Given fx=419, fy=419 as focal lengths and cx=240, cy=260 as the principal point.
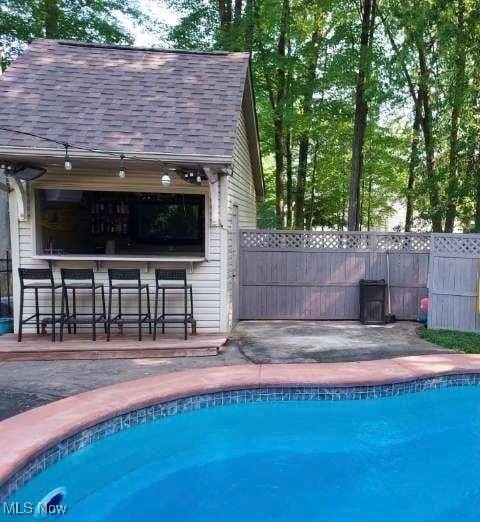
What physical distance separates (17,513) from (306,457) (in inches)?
89.6

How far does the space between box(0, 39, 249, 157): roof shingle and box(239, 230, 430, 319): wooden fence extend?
7.42 ft

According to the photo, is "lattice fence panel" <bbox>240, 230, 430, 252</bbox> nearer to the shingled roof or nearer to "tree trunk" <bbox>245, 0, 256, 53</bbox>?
the shingled roof

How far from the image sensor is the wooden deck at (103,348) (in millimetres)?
5441

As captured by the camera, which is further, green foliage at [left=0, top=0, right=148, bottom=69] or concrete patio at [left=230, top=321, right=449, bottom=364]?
green foliage at [left=0, top=0, right=148, bottom=69]

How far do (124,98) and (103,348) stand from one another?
3907mm

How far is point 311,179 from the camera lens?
17.0 meters

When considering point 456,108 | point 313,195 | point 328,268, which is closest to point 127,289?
point 328,268

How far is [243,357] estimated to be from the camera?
17.9 feet

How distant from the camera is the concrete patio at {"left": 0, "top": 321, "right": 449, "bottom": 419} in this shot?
14.3 ft

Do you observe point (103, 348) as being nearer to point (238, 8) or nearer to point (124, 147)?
point (124, 147)

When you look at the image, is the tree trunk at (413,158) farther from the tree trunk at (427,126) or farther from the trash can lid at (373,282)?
the trash can lid at (373,282)

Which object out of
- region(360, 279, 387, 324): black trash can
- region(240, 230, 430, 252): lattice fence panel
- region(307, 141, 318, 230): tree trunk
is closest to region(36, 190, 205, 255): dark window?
region(240, 230, 430, 252): lattice fence panel

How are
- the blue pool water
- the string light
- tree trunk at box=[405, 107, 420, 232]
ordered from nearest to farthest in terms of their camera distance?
the blue pool water → the string light → tree trunk at box=[405, 107, 420, 232]

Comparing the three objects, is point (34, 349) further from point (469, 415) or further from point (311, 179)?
point (311, 179)
